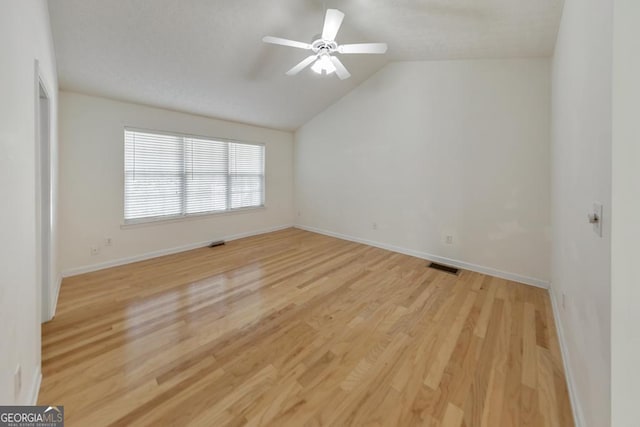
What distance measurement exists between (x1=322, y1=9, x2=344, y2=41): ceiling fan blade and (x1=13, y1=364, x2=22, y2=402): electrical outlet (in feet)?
9.58

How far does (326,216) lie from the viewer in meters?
5.36

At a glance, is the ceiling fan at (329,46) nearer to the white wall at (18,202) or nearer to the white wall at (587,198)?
the white wall at (587,198)

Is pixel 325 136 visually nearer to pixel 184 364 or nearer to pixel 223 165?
pixel 223 165

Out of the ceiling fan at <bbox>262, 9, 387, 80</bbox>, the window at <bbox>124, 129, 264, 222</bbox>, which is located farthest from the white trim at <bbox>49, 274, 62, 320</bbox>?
the ceiling fan at <bbox>262, 9, 387, 80</bbox>

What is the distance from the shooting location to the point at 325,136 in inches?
205

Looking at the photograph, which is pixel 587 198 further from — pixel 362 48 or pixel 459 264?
pixel 459 264

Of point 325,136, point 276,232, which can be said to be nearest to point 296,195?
point 276,232

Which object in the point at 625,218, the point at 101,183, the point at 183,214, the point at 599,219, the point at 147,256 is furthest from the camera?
the point at 183,214

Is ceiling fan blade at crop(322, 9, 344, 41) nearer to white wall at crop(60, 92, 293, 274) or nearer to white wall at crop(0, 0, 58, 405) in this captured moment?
white wall at crop(0, 0, 58, 405)

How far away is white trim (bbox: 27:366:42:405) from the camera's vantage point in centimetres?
133

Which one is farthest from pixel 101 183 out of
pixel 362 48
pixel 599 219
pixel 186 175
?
pixel 599 219

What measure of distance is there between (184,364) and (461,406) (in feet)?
5.77

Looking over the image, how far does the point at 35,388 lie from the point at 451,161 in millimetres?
4431

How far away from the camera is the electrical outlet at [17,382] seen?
3.58ft
